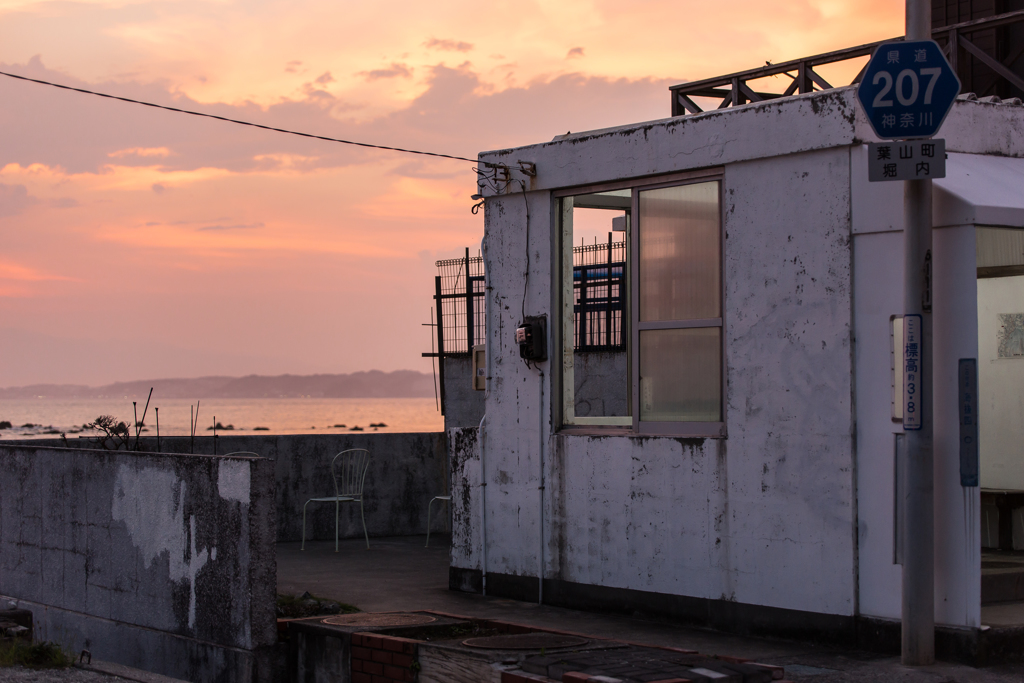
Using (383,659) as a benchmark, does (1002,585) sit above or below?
above

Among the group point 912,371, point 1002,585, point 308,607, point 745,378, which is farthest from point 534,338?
point 1002,585

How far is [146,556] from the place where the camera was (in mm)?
6617

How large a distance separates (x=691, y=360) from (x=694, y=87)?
3.60 metres

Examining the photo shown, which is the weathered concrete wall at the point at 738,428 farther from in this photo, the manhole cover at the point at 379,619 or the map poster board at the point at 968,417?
the manhole cover at the point at 379,619

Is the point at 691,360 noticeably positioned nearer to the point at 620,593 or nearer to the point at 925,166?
the point at 620,593

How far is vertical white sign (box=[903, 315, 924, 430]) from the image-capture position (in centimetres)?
518

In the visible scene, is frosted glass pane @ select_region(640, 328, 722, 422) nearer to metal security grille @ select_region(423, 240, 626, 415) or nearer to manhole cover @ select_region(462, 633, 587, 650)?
manhole cover @ select_region(462, 633, 587, 650)

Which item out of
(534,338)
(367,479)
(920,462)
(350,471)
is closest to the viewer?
(920,462)

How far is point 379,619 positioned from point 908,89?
4288 mm

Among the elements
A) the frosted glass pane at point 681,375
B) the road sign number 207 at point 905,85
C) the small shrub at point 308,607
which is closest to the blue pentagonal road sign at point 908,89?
the road sign number 207 at point 905,85

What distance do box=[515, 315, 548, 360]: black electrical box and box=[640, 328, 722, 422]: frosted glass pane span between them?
30.8 inches

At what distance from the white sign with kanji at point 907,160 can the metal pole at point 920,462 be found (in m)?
0.13

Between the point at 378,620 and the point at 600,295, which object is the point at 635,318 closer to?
the point at 378,620

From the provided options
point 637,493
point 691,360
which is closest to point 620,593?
point 637,493
